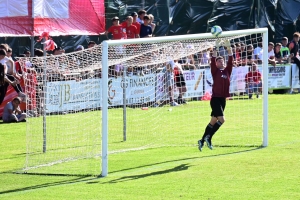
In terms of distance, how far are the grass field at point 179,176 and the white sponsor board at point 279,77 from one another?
13.1m

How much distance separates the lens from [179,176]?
12273 mm

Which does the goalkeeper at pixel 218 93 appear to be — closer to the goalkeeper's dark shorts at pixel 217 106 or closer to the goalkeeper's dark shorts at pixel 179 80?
the goalkeeper's dark shorts at pixel 217 106

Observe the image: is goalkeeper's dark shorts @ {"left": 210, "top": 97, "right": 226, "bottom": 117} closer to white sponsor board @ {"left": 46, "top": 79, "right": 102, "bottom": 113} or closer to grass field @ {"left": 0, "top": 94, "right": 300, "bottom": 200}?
grass field @ {"left": 0, "top": 94, "right": 300, "bottom": 200}

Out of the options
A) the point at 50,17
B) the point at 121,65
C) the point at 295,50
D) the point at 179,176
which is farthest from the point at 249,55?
the point at 179,176

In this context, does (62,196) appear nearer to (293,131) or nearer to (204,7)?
(293,131)

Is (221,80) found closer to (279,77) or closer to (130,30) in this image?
(130,30)

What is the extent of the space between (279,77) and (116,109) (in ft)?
37.5

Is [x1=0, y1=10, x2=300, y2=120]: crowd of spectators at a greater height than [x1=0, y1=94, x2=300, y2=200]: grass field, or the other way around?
[x1=0, y1=10, x2=300, y2=120]: crowd of spectators

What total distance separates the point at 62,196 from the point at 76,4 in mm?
8800

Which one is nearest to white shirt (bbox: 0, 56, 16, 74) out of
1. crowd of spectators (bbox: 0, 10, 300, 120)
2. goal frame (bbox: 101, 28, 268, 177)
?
crowd of spectators (bbox: 0, 10, 300, 120)

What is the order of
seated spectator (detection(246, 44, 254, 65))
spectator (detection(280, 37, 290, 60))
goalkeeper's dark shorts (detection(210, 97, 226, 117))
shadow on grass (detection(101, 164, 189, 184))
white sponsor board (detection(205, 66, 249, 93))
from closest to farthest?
shadow on grass (detection(101, 164, 189, 184)) < goalkeeper's dark shorts (detection(210, 97, 226, 117)) < seated spectator (detection(246, 44, 254, 65)) < white sponsor board (detection(205, 66, 249, 93)) < spectator (detection(280, 37, 290, 60))

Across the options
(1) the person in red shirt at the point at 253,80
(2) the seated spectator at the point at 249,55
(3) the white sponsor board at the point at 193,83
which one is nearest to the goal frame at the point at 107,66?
(2) the seated spectator at the point at 249,55

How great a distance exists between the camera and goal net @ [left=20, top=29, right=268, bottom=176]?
14.4 m

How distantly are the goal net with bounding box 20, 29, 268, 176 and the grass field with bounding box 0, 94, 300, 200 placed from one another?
0.49 meters
